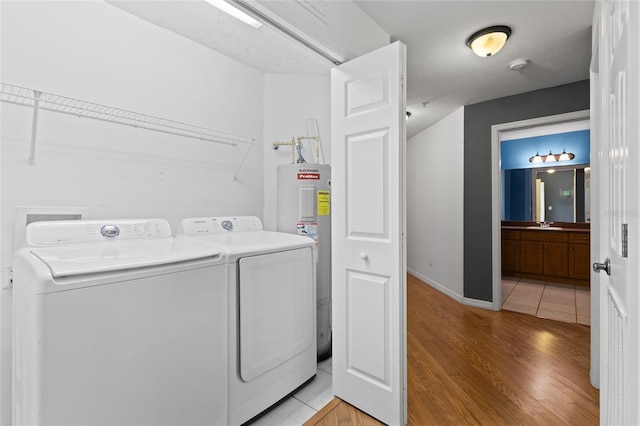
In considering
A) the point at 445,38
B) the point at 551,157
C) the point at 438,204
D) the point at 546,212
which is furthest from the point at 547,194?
the point at 445,38

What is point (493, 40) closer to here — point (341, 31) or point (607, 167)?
point (341, 31)

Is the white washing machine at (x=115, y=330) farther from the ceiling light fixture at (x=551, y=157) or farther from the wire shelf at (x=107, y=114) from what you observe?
the ceiling light fixture at (x=551, y=157)

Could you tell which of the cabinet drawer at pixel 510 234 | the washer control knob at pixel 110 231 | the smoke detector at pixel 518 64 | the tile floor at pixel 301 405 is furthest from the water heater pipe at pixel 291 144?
the cabinet drawer at pixel 510 234

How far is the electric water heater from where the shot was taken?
2.23 m

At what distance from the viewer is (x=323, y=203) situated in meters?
2.28

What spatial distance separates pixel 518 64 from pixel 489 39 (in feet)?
2.21

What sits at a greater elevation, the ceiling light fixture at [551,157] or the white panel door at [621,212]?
the ceiling light fixture at [551,157]

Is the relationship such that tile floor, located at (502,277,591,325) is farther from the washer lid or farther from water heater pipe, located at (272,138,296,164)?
the washer lid

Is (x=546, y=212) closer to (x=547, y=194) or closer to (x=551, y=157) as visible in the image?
(x=547, y=194)

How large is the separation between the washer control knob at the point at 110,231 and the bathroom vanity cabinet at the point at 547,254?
5.61 meters

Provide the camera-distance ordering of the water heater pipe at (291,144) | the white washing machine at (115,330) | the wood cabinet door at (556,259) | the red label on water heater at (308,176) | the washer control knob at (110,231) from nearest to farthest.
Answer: the white washing machine at (115,330)
the washer control knob at (110,231)
the red label on water heater at (308,176)
the water heater pipe at (291,144)
the wood cabinet door at (556,259)

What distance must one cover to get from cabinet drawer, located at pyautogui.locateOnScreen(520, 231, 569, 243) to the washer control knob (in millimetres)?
5674

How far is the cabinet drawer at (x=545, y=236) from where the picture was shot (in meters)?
4.57

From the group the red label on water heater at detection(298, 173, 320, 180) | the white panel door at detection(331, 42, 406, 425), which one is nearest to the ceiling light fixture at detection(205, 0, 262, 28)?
the white panel door at detection(331, 42, 406, 425)
